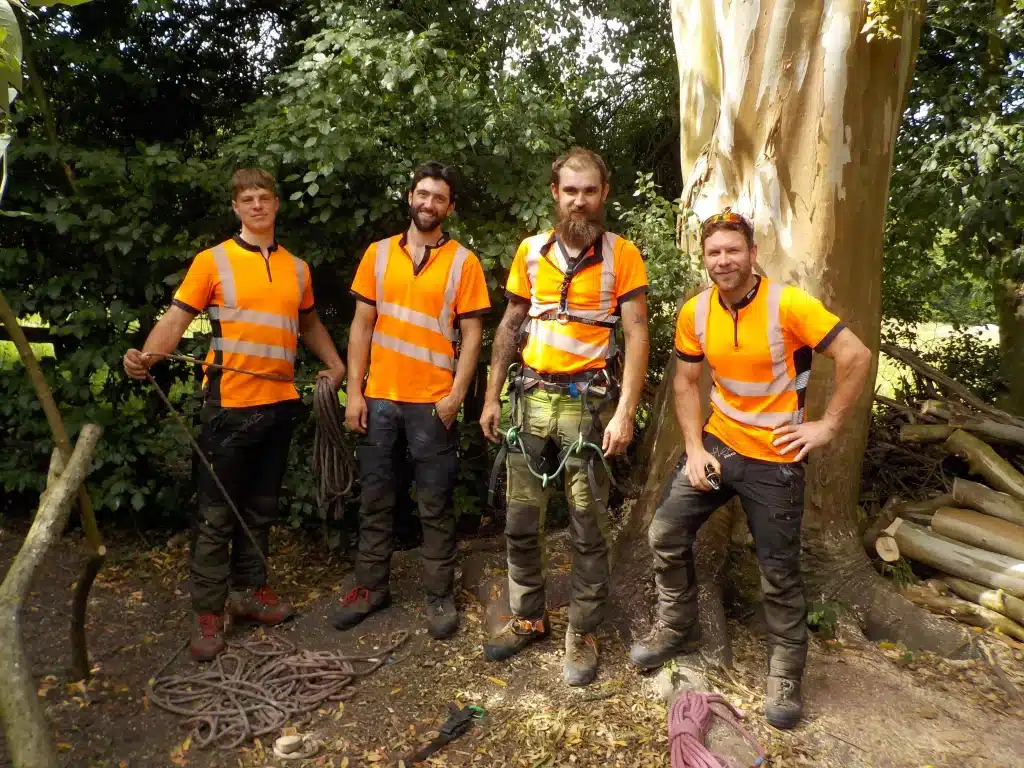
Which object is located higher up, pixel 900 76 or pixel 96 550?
pixel 900 76

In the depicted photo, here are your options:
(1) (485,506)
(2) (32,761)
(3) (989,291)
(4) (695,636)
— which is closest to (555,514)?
(1) (485,506)

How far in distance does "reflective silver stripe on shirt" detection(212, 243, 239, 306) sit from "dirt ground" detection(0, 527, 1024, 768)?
1769 millimetres

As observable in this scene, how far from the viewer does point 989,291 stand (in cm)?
823

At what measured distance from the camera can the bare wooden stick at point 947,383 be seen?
5.63m

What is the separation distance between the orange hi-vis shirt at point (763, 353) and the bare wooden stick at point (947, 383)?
3040 mm

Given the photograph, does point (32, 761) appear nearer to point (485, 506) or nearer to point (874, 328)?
point (485, 506)

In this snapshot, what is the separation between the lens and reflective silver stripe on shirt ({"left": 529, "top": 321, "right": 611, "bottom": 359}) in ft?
11.7

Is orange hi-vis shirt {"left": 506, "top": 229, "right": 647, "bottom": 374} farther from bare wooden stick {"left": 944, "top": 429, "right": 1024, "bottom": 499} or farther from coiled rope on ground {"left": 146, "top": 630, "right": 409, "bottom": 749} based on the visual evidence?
bare wooden stick {"left": 944, "top": 429, "right": 1024, "bottom": 499}

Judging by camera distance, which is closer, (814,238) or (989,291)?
(814,238)

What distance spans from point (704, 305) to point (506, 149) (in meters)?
1.95

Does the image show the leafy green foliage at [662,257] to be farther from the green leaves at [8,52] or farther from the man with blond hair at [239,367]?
the green leaves at [8,52]

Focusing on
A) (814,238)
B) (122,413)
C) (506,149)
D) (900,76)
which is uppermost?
(900,76)

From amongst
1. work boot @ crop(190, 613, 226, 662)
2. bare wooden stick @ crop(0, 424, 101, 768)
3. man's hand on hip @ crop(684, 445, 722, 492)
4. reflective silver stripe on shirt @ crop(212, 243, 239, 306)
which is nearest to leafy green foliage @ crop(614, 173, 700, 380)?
man's hand on hip @ crop(684, 445, 722, 492)

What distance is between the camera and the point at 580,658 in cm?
364
